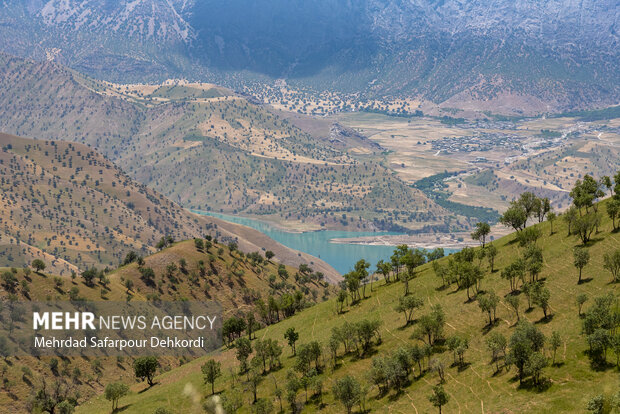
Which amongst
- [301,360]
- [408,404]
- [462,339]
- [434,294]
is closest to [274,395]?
[301,360]

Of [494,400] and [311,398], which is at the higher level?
[494,400]

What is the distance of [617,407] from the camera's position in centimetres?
9200

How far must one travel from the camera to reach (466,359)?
133m

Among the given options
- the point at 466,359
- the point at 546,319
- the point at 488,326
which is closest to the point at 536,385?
the point at 466,359

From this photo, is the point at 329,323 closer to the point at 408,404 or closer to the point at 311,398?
the point at 311,398

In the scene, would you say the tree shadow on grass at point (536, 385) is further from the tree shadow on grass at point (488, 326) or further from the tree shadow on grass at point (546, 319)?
the tree shadow on grass at point (488, 326)

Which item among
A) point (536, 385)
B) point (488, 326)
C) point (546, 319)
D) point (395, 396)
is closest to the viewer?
point (536, 385)

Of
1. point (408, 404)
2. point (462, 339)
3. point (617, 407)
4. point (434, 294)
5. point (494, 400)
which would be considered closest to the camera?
point (617, 407)

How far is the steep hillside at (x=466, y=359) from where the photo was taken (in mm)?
113438

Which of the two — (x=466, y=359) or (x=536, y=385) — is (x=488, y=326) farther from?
(x=536, y=385)

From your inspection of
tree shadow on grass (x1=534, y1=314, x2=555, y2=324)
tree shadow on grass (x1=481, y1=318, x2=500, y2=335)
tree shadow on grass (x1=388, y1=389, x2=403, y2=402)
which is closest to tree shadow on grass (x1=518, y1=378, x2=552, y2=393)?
tree shadow on grass (x1=534, y1=314, x2=555, y2=324)

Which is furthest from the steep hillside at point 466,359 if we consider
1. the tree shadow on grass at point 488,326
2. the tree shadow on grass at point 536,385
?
the tree shadow on grass at point 488,326

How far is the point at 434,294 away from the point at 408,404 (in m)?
54.9

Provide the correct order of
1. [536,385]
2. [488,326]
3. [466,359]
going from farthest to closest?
[488,326] → [466,359] → [536,385]
